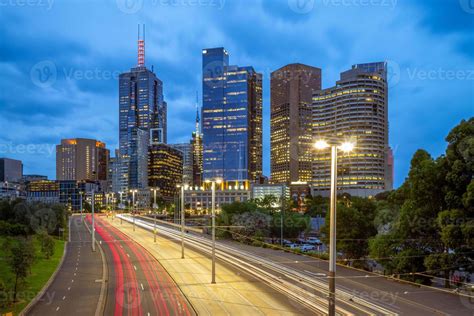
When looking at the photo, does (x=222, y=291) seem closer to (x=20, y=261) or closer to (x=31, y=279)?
(x=20, y=261)

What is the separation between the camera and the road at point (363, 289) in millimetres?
30094

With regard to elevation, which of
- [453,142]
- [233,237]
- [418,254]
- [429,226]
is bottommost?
[233,237]

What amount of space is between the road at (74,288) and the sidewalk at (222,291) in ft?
24.2

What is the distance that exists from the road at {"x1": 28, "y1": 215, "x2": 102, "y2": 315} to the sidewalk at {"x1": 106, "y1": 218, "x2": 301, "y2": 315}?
7389 millimetres

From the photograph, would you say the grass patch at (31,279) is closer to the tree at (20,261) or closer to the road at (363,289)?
the tree at (20,261)

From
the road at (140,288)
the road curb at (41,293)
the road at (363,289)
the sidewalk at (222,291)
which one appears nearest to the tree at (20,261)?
the road curb at (41,293)

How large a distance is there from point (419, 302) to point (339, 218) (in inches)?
860

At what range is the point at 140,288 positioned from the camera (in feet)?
118

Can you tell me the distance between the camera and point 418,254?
39.5 meters

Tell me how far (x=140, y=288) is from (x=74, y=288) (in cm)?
619

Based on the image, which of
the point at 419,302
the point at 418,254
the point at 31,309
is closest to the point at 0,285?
the point at 31,309

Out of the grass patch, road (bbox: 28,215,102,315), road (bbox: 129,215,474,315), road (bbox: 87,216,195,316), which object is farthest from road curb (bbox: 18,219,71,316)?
road (bbox: 129,215,474,315)

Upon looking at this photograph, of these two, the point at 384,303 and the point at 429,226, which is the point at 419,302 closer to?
the point at 384,303

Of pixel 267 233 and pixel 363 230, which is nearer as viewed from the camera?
pixel 363 230
